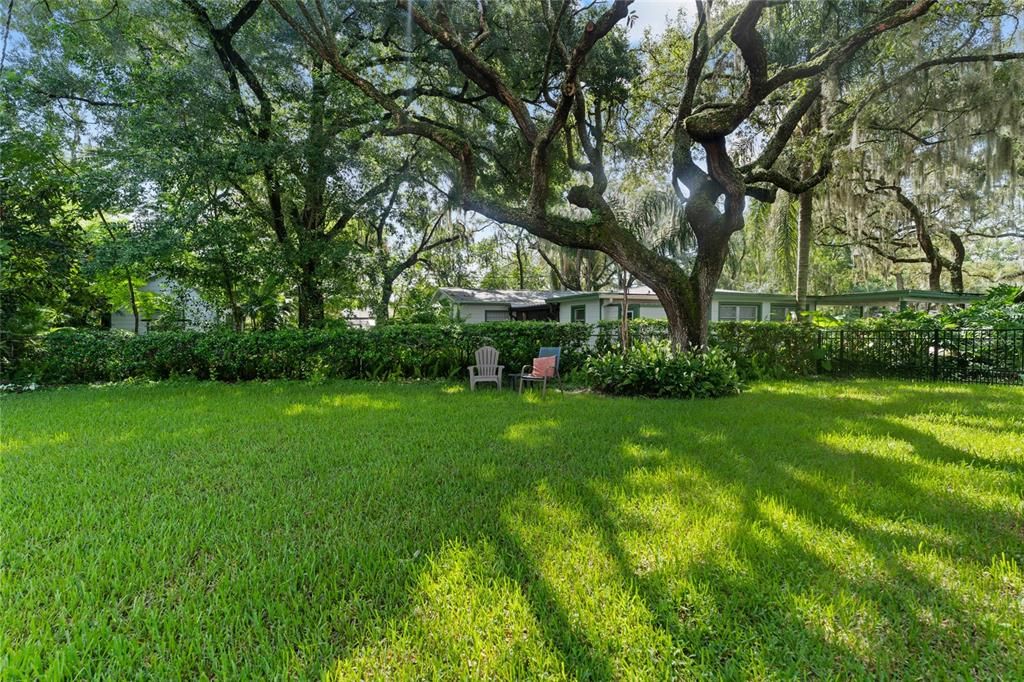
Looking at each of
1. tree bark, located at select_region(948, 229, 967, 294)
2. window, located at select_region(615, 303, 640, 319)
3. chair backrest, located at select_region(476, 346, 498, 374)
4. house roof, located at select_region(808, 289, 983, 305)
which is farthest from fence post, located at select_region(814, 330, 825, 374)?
tree bark, located at select_region(948, 229, 967, 294)

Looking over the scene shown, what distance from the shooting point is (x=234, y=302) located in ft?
35.6

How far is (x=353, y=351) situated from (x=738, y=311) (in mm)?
13726

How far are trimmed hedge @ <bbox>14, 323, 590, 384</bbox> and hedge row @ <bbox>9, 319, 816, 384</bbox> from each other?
0.06 ft

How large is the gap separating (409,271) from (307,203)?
32.7 ft

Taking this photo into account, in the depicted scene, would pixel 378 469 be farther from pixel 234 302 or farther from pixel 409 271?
pixel 409 271

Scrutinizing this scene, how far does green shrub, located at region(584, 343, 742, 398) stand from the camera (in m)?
6.61

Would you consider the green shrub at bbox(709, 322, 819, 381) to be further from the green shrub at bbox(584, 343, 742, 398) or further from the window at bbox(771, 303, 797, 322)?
the window at bbox(771, 303, 797, 322)

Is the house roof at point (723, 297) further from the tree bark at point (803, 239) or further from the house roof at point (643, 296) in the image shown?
the tree bark at point (803, 239)

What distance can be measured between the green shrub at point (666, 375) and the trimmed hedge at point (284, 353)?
6.20 feet

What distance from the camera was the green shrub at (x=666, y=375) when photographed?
6613 mm

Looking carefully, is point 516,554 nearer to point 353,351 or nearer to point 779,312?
point 353,351

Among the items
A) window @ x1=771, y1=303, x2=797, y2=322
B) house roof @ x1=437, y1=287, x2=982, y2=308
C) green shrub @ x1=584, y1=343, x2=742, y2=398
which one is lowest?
green shrub @ x1=584, y1=343, x2=742, y2=398

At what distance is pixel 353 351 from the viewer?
28.3 feet

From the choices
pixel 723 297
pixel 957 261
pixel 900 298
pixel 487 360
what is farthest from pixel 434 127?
pixel 957 261
